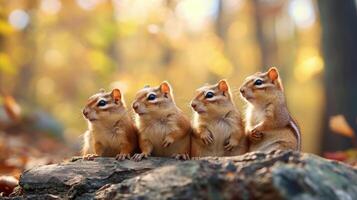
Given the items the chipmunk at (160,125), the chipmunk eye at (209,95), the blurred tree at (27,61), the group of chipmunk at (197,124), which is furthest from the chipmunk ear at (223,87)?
the blurred tree at (27,61)

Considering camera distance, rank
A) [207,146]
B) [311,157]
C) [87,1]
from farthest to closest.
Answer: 1. [87,1]
2. [207,146]
3. [311,157]

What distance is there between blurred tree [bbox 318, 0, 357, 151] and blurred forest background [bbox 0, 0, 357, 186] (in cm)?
2

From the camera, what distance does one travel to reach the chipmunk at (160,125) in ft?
14.6

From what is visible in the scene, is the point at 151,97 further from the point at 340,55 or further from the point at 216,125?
the point at 340,55

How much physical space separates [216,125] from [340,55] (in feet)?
19.9

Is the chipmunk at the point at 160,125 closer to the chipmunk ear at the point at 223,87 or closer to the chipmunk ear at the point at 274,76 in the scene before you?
the chipmunk ear at the point at 223,87

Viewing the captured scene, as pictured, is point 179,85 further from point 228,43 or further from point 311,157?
point 311,157

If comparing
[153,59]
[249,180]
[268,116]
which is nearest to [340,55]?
[268,116]

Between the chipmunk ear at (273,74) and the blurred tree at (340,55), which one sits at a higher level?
the blurred tree at (340,55)

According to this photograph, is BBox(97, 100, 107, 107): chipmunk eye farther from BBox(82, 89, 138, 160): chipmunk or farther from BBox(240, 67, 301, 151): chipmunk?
BBox(240, 67, 301, 151): chipmunk

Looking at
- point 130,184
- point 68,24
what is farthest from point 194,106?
point 68,24

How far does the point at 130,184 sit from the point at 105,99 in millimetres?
1626

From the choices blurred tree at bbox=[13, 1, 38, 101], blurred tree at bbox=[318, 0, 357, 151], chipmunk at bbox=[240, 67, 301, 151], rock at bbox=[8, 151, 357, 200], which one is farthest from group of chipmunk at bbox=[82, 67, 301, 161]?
blurred tree at bbox=[13, 1, 38, 101]

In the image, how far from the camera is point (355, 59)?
32.8 feet
